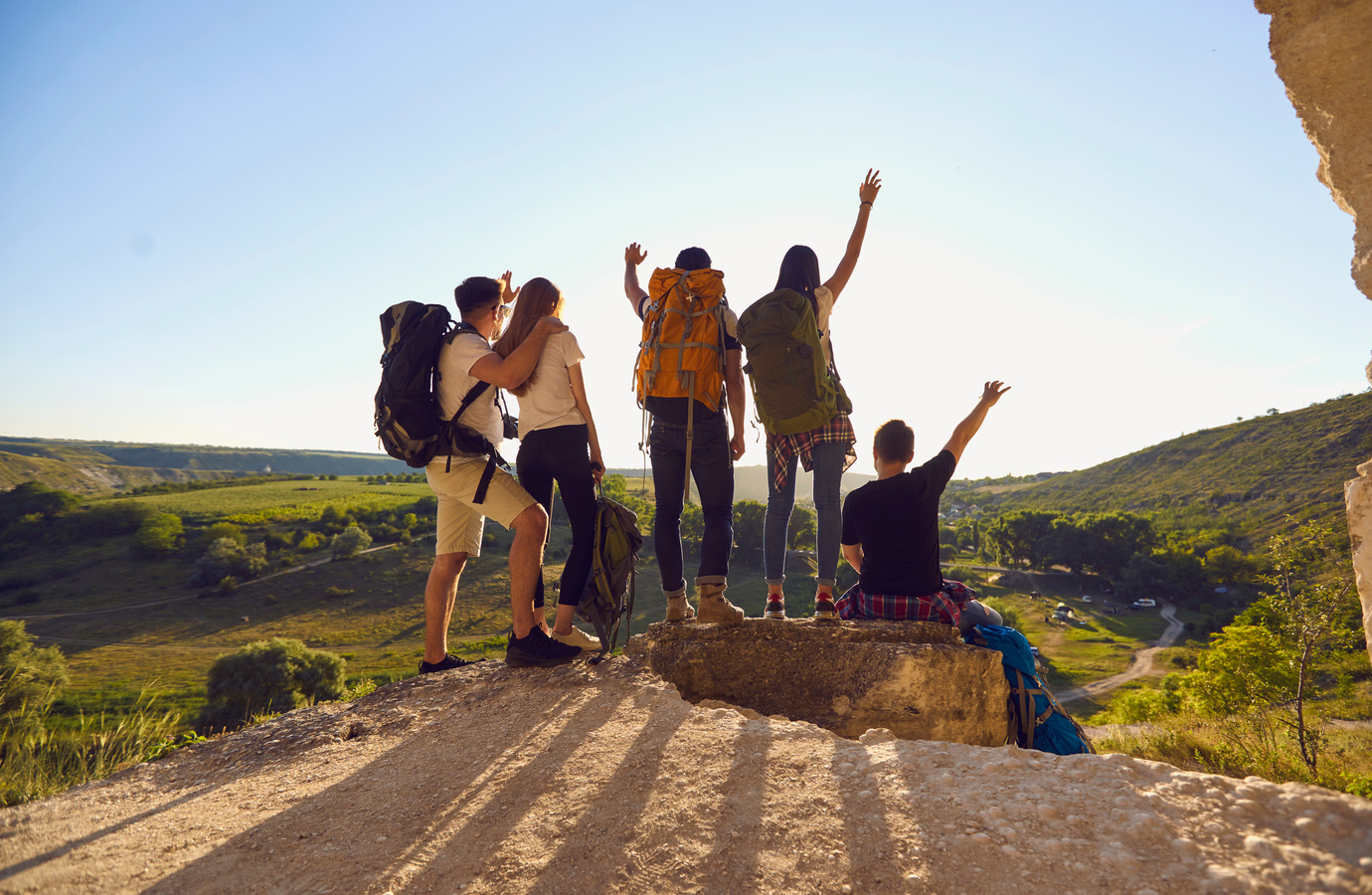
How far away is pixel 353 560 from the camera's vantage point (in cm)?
8894

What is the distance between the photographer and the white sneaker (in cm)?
432

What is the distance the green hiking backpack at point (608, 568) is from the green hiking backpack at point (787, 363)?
49.0 inches

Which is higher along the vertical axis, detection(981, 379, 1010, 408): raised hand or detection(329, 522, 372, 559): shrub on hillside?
detection(981, 379, 1010, 408): raised hand

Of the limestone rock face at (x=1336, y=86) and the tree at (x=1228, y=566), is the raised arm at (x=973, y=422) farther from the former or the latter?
the tree at (x=1228, y=566)

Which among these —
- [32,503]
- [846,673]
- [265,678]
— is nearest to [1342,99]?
[846,673]

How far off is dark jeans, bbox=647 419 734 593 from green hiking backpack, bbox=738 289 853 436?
16.2 inches

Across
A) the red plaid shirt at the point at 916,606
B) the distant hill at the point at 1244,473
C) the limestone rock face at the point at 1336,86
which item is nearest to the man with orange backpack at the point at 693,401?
the red plaid shirt at the point at 916,606

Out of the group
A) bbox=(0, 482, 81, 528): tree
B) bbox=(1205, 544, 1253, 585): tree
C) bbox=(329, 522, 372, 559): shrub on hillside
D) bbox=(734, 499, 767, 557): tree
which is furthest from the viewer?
bbox=(0, 482, 81, 528): tree

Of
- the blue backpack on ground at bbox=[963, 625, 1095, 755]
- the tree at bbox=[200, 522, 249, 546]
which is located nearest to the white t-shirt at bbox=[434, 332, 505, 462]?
the blue backpack on ground at bbox=[963, 625, 1095, 755]

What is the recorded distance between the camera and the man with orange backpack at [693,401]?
13.1 ft

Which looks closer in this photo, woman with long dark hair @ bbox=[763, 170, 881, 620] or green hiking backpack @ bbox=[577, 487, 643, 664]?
green hiking backpack @ bbox=[577, 487, 643, 664]

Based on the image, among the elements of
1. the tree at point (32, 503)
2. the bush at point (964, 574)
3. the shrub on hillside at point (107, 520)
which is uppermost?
the tree at point (32, 503)

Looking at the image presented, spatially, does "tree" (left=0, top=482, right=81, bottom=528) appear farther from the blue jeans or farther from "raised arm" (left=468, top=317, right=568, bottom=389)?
the blue jeans

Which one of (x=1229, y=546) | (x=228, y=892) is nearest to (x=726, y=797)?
(x=228, y=892)
